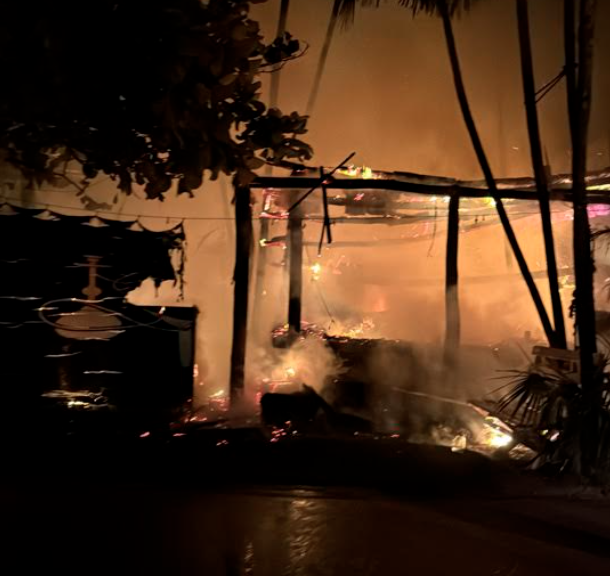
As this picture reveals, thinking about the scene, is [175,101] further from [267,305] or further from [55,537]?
[267,305]

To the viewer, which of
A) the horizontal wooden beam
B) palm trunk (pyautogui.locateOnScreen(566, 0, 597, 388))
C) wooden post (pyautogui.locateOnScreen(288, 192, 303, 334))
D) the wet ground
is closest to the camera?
the wet ground

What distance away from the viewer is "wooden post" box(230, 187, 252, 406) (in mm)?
8469

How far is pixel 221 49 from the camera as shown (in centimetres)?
402

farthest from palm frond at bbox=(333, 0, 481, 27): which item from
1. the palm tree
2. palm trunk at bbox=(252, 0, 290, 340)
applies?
palm trunk at bbox=(252, 0, 290, 340)

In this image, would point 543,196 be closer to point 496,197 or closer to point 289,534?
point 496,197

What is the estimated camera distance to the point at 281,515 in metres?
5.11

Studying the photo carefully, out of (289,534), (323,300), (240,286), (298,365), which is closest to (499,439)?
(289,534)

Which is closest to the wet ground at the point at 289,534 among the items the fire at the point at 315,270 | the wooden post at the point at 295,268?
the wooden post at the point at 295,268

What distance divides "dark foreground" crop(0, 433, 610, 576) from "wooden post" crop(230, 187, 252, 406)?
1.58m

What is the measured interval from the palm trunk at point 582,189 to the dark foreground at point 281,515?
197cm

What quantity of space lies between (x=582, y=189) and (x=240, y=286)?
480 centimetres

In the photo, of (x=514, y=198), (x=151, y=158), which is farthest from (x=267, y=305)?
(x=151, y=158)

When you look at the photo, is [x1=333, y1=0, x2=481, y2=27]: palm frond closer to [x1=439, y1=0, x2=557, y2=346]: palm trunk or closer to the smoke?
[x1=439, y1=0, x2=557, y2=346]: palm trunk

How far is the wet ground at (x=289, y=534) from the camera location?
4094mm
